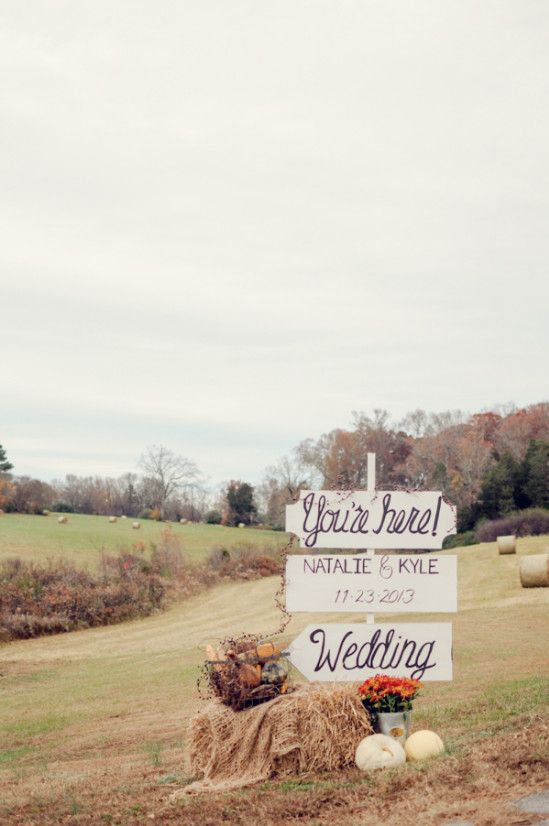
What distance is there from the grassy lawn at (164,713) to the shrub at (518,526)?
1603 cm

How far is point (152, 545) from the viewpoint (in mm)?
44844

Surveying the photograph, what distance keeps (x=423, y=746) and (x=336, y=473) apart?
65.6m

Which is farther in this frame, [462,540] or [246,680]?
[462,540]

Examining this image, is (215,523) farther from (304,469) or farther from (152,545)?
(152,545)

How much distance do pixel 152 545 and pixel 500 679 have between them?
31.8 metres

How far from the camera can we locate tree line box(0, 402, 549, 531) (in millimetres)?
73125

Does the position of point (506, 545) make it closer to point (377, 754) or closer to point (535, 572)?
point (535, 572)

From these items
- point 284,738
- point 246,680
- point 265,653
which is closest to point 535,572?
point 265,653

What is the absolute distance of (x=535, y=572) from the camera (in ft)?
98.1

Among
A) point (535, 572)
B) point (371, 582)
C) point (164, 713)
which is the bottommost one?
point (164, 713)

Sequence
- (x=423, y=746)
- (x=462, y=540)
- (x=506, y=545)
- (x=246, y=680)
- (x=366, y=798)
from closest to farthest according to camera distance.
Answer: (x=366, y=798) < (x=423, y=746) < (x=246, y=680) < (x=506, y=545) < (x=462, y=540)

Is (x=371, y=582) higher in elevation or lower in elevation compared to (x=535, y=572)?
higher

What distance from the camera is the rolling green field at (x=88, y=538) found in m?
47.9

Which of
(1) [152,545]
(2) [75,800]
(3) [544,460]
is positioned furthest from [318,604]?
(3) [544,460]
